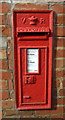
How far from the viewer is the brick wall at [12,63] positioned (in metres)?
1.46

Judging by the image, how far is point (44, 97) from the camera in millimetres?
1579

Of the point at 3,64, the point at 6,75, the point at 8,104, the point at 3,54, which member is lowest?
the point at 8,104

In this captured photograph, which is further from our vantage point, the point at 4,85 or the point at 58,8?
the point at 4,85

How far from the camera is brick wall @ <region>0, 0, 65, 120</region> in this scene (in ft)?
4.77

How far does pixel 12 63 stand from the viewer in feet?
5.07

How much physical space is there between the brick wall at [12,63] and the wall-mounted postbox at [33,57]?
6cm

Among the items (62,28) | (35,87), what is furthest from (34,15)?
(35,87)

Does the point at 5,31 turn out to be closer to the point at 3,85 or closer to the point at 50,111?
the point at 3,85

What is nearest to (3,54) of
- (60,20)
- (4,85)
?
(4,85)

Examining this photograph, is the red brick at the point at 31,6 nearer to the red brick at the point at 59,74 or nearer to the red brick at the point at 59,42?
the red brick at the point at 59,42

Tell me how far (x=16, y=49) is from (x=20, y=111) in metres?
0.67

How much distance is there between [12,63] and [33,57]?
0.22 m

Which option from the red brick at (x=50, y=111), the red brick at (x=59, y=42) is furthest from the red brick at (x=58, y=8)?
the red brick at (x=50, y=111)

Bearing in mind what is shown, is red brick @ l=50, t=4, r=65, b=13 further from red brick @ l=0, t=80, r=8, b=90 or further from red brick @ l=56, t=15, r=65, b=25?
red brick @ l=0, t=80, r=8, b=90
